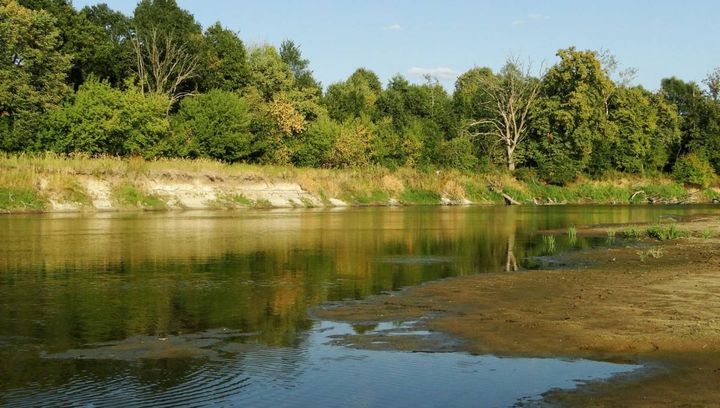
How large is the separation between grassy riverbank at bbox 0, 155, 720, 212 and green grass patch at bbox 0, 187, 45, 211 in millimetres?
81

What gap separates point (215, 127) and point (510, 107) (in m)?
47.6

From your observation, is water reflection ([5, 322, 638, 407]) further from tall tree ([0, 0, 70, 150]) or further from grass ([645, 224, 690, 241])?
tall tree ([0, 0, 70, 150])

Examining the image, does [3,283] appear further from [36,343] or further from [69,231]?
[69,231]

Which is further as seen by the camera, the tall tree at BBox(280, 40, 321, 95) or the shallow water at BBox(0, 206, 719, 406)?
the tall tree at BBox(280, 40, 321, 95)

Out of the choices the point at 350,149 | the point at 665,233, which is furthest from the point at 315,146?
the point at 665,233

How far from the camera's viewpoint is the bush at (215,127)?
86.2 metres

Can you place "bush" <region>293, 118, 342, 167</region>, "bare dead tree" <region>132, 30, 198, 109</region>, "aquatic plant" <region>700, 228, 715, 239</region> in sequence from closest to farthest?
"aquatic plant" <region>700, 228, 715, 239</region> → "bush" <region>293, 118, 342, 167</region> → "bare dead tree" <region>132, 30, 198, 109</region>

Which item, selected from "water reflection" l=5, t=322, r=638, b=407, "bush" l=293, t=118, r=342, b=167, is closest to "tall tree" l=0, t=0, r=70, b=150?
"bush" l=293, t=118, r=342, b=167

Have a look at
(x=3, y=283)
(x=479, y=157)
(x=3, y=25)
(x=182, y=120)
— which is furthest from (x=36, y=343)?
(x=479, y=157)

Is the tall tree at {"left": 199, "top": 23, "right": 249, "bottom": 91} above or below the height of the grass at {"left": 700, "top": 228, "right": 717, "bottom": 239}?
above

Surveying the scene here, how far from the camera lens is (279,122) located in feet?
319

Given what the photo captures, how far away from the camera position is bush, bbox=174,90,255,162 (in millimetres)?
86188

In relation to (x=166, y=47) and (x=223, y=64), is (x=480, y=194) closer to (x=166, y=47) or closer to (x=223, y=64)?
(x=223, y=64)

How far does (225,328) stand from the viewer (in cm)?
1616
